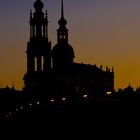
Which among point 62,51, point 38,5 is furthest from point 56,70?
point 38,5

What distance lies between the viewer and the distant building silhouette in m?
160

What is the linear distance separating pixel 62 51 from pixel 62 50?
0.20 meters

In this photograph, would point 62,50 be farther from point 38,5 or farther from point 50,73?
point 38,5

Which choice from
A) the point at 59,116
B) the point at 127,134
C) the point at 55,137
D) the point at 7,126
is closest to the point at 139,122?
the point at 127,134

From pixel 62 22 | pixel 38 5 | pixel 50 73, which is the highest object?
pixel 62 22

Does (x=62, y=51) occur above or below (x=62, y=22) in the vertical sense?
below

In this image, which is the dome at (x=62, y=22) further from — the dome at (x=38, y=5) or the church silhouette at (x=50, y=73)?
the dome at (x=38, y=5)

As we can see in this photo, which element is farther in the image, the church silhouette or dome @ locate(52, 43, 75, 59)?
dome @ locate(52, 43, 75, 59)

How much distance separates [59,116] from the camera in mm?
99812

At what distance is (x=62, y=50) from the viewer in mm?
175875

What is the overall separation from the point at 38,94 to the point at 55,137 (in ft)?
241

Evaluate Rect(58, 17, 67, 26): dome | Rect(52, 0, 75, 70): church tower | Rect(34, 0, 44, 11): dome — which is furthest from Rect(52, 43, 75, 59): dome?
Rect(34, 0, 44, 11): dome

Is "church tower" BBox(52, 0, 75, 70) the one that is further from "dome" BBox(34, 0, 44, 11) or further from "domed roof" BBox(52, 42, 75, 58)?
"dome" BBox(34, 0, 44, 11)

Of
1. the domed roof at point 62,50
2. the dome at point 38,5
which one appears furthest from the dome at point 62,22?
the dome at point 38,5
